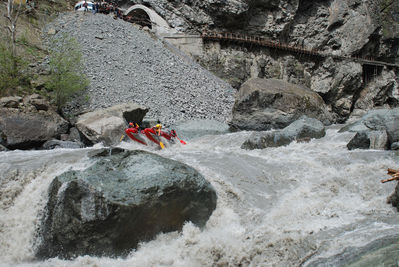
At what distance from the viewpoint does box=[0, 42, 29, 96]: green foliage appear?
1137cm

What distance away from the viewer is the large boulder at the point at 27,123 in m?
9.36

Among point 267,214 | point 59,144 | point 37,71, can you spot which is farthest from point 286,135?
point 37,71

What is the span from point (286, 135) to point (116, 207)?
6.67 meters

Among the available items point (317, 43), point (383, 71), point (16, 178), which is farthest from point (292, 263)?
point (383, 71)

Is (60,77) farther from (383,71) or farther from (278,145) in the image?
(383,71)

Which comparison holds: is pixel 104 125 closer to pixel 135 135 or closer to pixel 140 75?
pixel 135 135

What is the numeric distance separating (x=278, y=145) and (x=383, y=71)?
22214mm

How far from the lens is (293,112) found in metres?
12.8

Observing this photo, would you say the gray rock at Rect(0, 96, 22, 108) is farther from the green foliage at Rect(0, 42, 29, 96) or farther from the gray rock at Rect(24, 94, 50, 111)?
the green foliage at Rect(0, 42, 29, 96)

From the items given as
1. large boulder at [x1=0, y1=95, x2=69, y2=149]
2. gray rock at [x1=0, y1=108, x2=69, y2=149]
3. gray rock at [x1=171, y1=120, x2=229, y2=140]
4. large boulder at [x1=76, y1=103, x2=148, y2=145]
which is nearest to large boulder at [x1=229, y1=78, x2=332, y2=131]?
gray rock at [x1=171, y1=120, x2=229, y2=140]

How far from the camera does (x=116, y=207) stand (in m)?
4.39

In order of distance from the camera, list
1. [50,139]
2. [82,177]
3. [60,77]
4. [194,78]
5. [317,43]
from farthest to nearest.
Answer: [317,43] < [194,78] < [60,77] < [50,139] < [82,177]

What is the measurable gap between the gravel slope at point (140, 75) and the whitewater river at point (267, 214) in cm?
630

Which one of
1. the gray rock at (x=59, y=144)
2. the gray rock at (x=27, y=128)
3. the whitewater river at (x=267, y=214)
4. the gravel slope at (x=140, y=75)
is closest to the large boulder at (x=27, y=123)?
the gray rock at (x=27, y=128)
